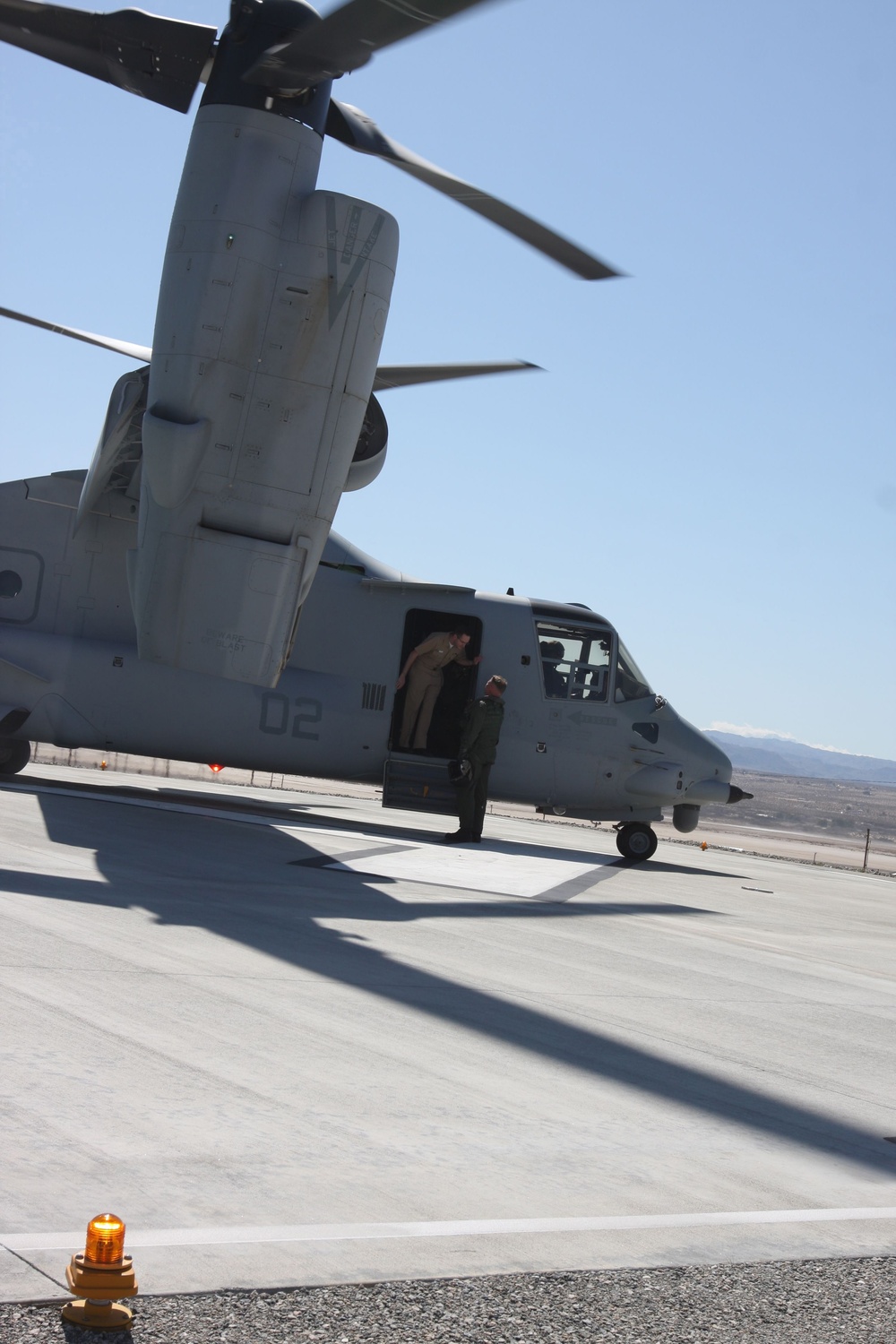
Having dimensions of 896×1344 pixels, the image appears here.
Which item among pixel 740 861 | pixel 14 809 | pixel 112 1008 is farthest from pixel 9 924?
pixel 740 861

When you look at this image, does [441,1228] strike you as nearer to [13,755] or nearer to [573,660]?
[573,660]

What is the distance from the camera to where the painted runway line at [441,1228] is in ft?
9.26

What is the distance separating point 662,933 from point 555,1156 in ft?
18.6

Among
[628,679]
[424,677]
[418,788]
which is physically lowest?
[418,788]

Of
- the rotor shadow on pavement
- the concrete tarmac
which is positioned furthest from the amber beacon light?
the rotor shadow on pavement

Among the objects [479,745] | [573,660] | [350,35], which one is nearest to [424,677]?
[479,745]

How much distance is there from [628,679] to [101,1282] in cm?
Answer: 1453

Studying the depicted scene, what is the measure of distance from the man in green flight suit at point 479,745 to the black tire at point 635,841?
273 centimetres

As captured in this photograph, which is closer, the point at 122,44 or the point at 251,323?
the point at 122,44

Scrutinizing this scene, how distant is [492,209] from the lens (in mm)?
10414

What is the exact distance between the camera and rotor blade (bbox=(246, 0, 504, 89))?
7113 mm

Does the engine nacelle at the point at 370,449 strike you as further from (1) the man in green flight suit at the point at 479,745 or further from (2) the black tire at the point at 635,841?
(2) the black tire at the point at 635,841

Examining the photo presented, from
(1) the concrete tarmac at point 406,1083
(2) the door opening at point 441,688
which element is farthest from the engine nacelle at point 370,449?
(1) the concrete tarmac at point 406,1083

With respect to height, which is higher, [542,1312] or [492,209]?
[492,209]
